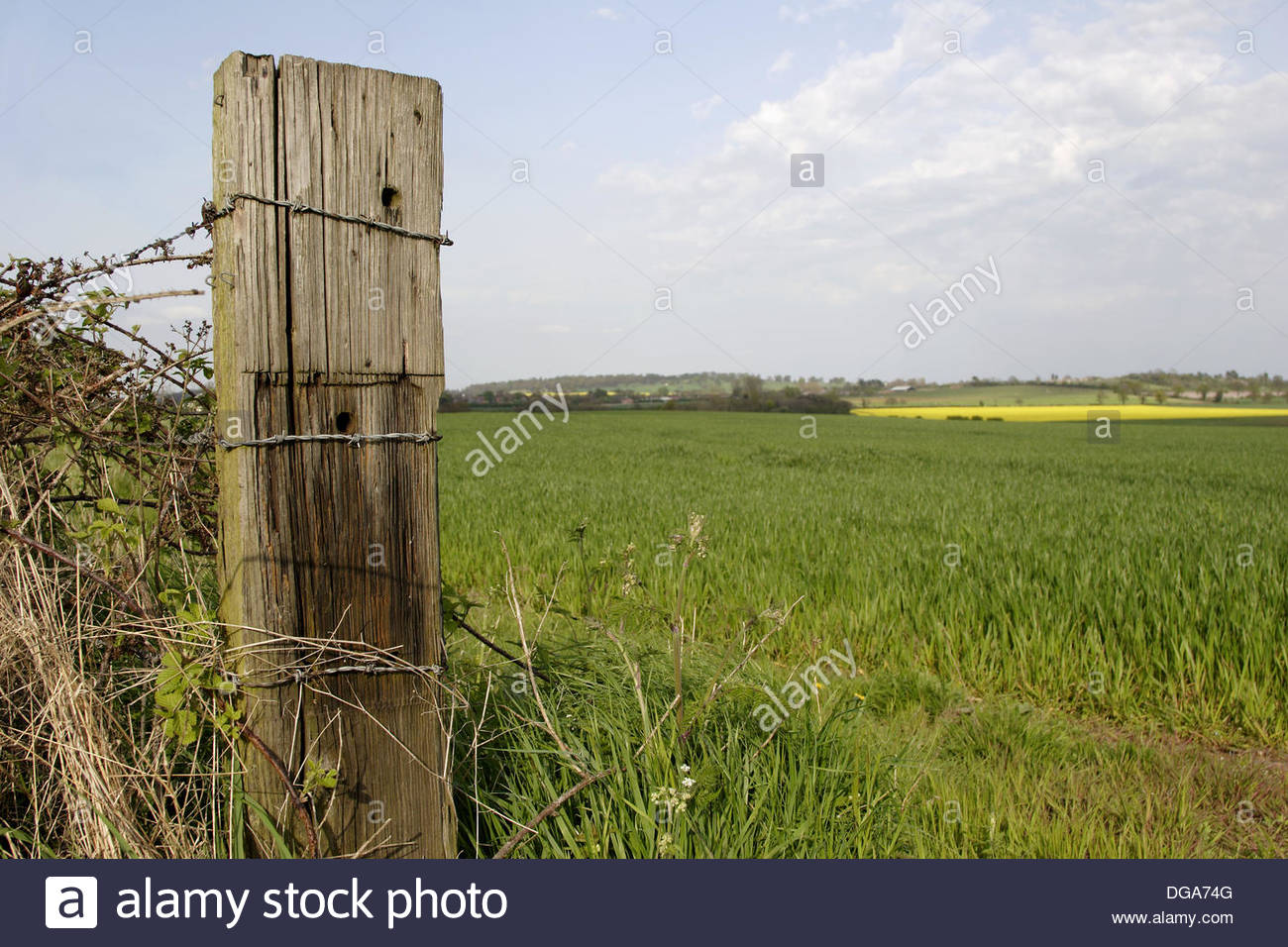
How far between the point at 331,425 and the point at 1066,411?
7964cm

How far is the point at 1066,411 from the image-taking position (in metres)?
71.6

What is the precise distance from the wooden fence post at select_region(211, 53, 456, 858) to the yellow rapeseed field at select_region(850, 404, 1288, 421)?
69.9m

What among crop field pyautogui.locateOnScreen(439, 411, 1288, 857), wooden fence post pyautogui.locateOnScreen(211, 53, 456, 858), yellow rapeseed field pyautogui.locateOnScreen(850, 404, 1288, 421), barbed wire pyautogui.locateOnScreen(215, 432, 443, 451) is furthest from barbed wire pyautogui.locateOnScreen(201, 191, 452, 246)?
yellow rapeseed field pyautogui.locateOnScreen(850, 404, 1288, 421)

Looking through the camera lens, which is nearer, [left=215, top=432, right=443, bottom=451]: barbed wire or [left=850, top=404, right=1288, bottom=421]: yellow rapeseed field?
[left=215, top=432, right=443, bottom=451]: barbed wire

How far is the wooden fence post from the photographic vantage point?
1.91 metres

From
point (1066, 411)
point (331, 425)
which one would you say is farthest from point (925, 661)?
point (1066, 411)

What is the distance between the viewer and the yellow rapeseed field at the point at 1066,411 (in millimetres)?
67312

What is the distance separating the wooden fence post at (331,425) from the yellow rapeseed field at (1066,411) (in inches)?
2752

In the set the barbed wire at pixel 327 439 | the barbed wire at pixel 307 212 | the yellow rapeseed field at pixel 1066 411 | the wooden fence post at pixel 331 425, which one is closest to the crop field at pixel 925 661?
the wooden fence post at pixel 331 425

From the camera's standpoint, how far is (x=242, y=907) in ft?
6.42

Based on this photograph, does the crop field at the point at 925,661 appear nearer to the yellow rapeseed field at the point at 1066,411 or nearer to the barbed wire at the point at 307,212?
the barbed wire at the point at 307,212

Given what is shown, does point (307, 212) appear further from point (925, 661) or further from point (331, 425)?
point (925, 661)

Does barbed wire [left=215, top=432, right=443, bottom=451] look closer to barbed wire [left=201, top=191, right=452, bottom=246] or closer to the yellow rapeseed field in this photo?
barbed wire [left=201, top=191, right=452, bottom=246]

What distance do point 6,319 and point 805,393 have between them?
81.9 meters
